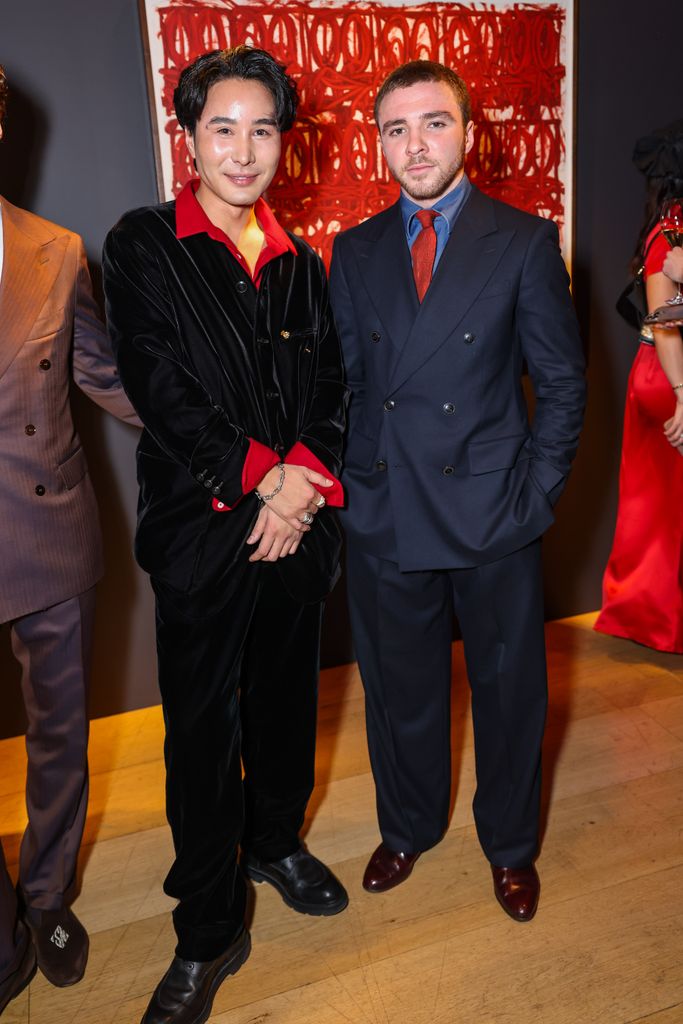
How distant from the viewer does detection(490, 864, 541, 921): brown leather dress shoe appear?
211 cm

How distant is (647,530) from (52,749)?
2196 millimetres

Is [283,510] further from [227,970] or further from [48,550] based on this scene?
[227,970]

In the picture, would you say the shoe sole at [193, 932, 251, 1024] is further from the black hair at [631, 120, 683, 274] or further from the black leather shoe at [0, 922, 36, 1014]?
the black hair at [631, 120, 683, 274]

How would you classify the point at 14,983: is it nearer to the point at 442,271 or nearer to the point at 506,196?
the point at 442,271

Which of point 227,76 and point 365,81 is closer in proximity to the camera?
point 227,76

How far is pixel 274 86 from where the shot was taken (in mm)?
1748

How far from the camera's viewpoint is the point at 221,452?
1.73m

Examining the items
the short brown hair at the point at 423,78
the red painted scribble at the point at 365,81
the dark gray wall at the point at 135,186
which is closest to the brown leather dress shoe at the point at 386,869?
the dark gray wall at the point at 135,186

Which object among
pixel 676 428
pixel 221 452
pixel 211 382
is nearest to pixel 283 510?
pixel 221 452

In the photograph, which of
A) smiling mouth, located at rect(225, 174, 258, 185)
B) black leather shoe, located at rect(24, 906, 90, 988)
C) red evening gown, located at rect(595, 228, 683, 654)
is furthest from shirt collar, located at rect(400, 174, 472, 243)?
black leather shoe, located at rect(24, 906, 90, 988)

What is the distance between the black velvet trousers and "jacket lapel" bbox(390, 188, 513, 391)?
1.84 feet

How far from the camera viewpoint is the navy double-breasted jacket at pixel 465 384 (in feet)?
6.22

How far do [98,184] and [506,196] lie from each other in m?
1.35

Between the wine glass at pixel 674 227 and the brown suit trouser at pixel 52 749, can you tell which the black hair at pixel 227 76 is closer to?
the brown suit trouser at pixel 52 749
